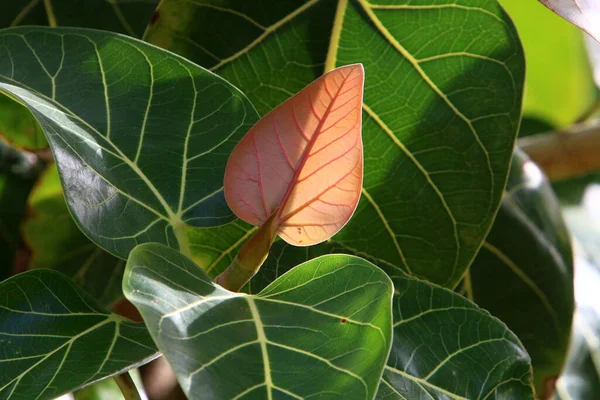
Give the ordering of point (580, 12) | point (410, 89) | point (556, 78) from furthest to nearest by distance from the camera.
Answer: point (556, 78) < point (410, 89) < point (580, 12)

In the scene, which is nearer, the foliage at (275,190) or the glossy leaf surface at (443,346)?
the foliage at (275,190)

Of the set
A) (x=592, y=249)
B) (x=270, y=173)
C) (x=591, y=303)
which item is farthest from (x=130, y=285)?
(x=592, y=249)

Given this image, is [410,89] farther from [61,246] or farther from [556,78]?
[556,78]

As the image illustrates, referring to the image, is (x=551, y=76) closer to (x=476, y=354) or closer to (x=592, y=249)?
(x=592, y=249)

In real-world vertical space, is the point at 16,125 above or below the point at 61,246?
above

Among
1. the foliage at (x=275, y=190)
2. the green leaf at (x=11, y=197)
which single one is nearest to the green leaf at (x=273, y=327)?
the foliage at (x=275, y=190)

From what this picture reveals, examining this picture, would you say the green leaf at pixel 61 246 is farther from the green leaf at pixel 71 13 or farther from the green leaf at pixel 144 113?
the green leaf at pixel 144 113

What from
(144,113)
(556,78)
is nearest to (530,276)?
(144,113)

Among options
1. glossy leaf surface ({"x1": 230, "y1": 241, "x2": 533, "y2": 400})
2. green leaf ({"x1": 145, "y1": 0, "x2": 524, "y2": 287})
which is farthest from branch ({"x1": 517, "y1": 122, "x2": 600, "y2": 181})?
glossy leaf surface ({"x1": 230, "y1": 241, "x2": 533, "y2": 400})
